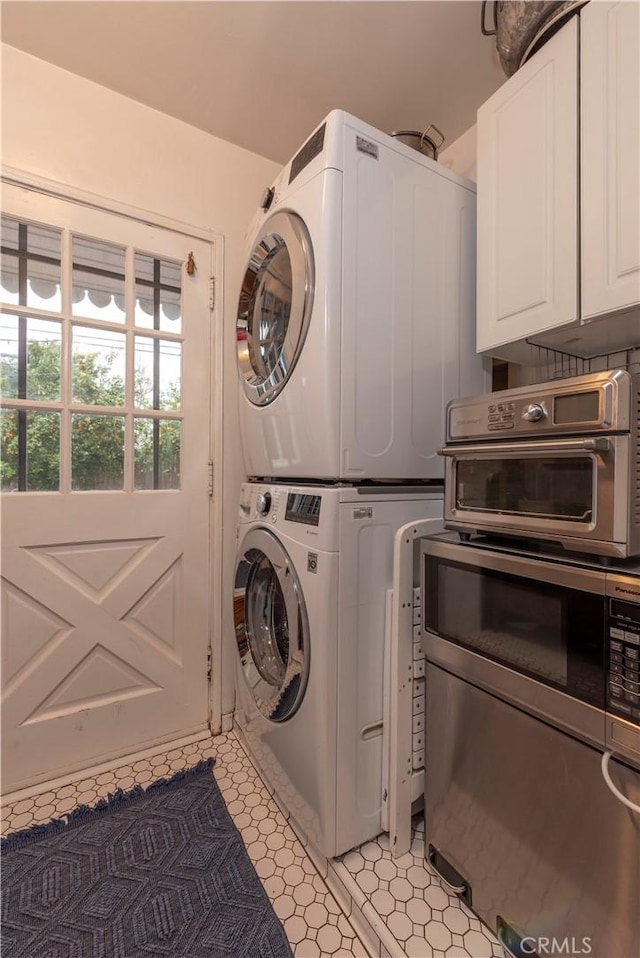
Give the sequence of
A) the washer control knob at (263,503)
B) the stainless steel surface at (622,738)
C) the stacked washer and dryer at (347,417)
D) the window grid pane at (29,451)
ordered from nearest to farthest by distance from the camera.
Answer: the stainless steel surface at (622,738) → the stacked washer and dryer at (347,417) → the washer control knob at (263,503) → the window grid pane at (29,451)

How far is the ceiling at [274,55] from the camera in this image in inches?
51.1

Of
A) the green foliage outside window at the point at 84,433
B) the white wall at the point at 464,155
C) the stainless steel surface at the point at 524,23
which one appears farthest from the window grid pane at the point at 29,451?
the white wall at the point at 464,155

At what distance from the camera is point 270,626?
58.9 inches

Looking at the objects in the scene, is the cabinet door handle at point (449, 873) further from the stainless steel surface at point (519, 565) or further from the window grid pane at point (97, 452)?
the window grid pane at point (97, 452)

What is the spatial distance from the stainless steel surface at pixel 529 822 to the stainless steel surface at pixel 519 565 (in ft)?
0.94

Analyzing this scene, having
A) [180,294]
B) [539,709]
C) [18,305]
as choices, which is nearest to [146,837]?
[539,709]

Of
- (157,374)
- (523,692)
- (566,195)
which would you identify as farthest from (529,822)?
(157,374)

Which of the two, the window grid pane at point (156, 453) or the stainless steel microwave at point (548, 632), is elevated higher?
the window grid pane at point (156, 453)

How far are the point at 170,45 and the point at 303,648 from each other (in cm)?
204

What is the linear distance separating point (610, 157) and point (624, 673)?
3.66ft

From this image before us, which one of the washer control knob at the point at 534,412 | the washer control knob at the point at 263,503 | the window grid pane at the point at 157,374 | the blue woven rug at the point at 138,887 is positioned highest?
the window grid pane at the point at 157,374

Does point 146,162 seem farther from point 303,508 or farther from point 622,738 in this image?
point 622,738

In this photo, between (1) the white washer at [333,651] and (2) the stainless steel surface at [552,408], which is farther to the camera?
(1) the white washer at [333,651]

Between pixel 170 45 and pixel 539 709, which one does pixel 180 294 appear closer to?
pixel 170 45
